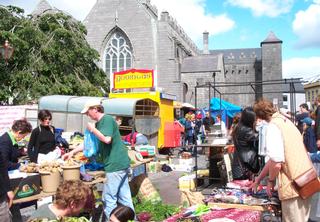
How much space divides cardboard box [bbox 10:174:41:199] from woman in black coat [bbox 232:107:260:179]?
3638mm

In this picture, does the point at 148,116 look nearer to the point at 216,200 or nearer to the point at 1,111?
the point at 1,111

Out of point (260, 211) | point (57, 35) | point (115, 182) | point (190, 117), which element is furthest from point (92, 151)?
point (57, 35)

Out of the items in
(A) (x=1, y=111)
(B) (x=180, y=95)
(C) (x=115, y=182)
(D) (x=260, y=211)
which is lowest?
(D) (x=260, y=211)

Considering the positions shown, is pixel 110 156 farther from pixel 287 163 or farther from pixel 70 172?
pixel 287 163

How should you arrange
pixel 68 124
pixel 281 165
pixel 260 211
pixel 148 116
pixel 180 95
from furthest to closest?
pixel 180 95 < pixel 148 116 < pixel 68 124 < pixel 260 211 < pixel 281 165

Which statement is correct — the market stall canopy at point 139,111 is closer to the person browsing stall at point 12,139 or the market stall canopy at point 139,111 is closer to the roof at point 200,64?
the person browsing stall at point 12,139

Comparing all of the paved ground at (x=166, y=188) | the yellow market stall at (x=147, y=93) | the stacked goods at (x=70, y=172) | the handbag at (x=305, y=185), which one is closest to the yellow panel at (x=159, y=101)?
the yellow market stall at (x=147, y=93)

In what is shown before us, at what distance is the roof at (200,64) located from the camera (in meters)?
42.1

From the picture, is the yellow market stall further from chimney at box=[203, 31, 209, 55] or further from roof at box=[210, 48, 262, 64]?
roof at box=[210, 48, 262, 64]

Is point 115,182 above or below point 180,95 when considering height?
below

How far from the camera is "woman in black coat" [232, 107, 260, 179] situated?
6.80 m

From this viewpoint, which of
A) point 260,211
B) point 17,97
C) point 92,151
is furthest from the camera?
point 17,97

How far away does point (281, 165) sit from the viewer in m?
4.14

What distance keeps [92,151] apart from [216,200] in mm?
1876
